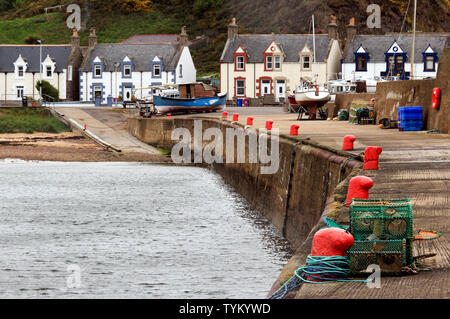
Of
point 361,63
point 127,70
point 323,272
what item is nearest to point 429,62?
point 361,63

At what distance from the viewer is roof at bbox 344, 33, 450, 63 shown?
80062 mm

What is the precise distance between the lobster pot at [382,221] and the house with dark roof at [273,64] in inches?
2937

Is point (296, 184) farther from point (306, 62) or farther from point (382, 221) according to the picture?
point (306, 62)

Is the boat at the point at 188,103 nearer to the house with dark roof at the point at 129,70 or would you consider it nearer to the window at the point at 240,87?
the window at the point at 240,87

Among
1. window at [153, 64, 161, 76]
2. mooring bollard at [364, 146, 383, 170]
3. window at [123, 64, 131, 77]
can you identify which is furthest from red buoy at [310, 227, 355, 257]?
window at [123, 64, 131, 77]

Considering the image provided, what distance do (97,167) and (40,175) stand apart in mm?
5176

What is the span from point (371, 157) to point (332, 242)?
7.34 metres

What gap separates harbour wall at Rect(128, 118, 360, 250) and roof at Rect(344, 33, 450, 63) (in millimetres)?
50474

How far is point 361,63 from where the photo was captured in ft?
267

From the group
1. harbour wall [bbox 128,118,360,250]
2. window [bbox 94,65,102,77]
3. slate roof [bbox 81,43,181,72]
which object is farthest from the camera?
slate roof [bbox 81,43,181,72]

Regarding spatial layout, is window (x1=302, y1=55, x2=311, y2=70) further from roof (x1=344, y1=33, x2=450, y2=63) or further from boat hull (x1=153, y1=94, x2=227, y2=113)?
boat hull (x1=153, y1=94, x2=227, y2=113)

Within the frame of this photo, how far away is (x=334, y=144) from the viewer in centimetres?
2161

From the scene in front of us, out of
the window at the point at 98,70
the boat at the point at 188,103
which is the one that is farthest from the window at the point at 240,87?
the boat at the point at 188,103
